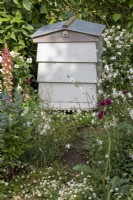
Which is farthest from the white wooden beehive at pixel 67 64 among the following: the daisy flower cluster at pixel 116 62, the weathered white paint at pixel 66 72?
the daisy flower cluster at pixel 116 62

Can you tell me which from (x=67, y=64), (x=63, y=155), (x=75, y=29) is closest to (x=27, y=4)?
(x=75, y=29)

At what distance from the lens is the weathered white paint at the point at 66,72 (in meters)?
5.45

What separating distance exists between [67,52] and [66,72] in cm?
23

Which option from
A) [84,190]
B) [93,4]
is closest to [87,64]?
[84,190]

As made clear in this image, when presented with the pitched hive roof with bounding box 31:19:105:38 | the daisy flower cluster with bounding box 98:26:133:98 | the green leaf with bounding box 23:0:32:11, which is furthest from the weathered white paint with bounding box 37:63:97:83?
the green leaf with bounding box 23:0:32:11

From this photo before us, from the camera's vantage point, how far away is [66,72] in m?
5.50

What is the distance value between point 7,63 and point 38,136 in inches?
43.4

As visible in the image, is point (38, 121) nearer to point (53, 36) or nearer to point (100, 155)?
point (100, 155)

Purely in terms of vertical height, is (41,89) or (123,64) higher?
(123,64)

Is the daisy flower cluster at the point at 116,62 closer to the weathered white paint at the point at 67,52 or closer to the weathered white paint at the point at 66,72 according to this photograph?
the weathered white paint at the point at 66,72

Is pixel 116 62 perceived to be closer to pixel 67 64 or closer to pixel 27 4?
pixel 67 64

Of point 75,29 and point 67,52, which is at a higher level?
point 75,29

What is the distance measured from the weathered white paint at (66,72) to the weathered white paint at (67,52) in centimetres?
7

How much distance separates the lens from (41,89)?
18.4 feet
